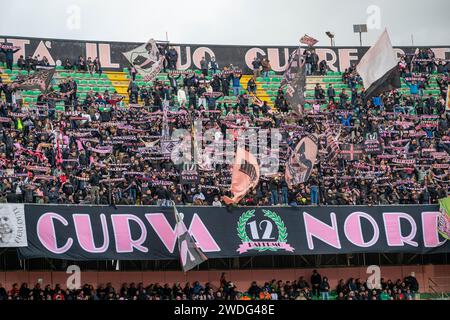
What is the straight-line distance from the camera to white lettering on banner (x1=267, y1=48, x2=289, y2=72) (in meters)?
53.6

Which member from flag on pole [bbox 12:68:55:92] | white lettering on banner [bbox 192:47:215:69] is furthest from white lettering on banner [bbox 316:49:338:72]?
flag on pole [bbox 12:68:55:92]

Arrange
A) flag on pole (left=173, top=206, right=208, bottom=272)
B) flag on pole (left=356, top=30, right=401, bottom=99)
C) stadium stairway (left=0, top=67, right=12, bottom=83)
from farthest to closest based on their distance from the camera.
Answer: stadium stairway (left=0, top=67, right=12, bottom=83) < flag on pole (left=356, top=30, right=401, bottom=99) < flag on pole (left=173, top=206, right=208, bottom=272)

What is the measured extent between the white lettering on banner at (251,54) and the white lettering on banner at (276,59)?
44 centimetres

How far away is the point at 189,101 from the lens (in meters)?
Answer: 46.0

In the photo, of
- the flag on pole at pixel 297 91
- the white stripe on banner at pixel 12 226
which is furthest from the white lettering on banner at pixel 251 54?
the white stripe on banner at pixel 12 226

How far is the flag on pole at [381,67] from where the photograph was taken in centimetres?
4062

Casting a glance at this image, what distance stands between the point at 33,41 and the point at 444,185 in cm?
2139

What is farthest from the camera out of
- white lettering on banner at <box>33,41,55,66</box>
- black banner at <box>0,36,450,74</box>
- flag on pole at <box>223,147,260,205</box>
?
black banner at <box>0,36,450,74</box>

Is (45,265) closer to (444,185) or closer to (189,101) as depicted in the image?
(189,101)

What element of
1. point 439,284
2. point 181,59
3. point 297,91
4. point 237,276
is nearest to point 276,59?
point 181,59

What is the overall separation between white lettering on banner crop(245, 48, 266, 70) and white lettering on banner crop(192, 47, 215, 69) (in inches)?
75.7

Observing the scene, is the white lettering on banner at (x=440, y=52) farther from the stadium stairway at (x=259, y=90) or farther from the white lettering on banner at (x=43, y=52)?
the white lettering on banner at (x=43, y=52)

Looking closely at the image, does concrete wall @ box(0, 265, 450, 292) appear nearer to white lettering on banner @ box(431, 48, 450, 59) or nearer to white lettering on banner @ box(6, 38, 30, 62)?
white lettering on banner @ box(6, 38, 30, 62)

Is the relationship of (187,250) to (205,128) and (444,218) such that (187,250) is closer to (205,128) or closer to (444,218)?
(205,128)
